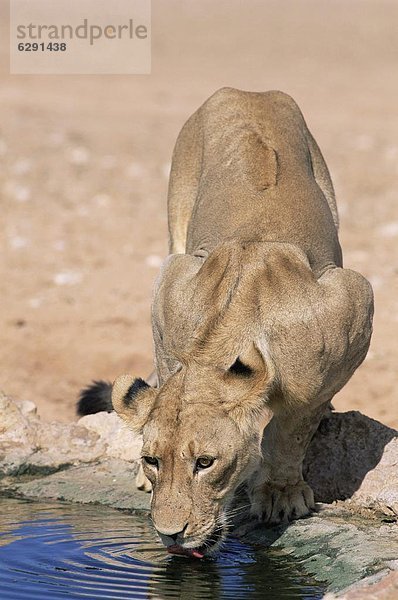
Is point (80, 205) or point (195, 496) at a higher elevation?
point (80, 205)

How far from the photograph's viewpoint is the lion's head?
15.7 ft

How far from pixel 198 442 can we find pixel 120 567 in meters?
0.92

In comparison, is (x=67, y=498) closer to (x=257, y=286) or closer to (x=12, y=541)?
(x=12, y=541)

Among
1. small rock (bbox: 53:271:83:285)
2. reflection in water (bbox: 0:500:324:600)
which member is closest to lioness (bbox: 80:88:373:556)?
reflection in water (bbox: 0:500:324:600)

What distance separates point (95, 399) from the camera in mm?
7363

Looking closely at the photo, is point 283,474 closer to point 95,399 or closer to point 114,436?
point 114,436

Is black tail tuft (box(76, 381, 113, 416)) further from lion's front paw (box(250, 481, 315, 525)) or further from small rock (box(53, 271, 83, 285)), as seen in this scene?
small rock (box(53, 271, 83, 285))

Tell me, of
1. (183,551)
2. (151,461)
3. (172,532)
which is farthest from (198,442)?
(183,551)

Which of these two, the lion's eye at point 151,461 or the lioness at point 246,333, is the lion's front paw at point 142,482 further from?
the lion's eye at point 151,461

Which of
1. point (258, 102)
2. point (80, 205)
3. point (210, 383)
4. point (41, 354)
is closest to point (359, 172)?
point (80, 205)

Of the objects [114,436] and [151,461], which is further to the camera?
[114,436]

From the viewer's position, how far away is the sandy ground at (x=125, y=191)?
31.8ft

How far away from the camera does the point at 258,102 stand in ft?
24.3

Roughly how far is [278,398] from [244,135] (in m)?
2.06
